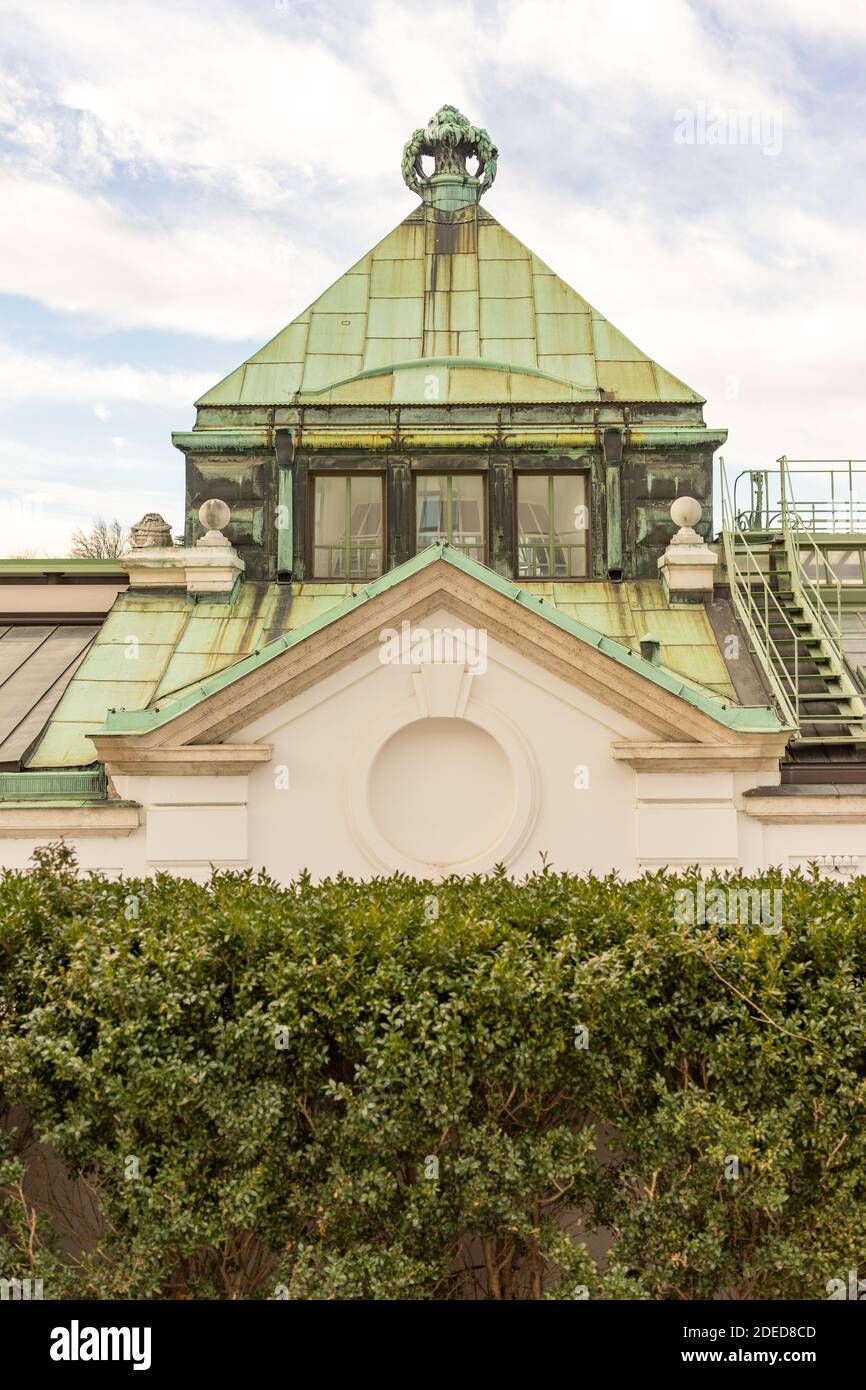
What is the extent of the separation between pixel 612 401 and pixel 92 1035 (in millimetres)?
13430

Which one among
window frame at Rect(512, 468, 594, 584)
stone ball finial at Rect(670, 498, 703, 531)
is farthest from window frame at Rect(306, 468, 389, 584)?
stone ball finial at Rect(670, 498, 703, 531)

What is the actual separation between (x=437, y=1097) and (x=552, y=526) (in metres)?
11.5

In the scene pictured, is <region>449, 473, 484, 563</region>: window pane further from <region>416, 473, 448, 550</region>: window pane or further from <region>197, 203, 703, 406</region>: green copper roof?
<region>197, 203, 703, 406</region>: green copper roof

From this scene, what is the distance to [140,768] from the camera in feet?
46.6

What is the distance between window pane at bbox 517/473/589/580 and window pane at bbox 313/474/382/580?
87.4 inches

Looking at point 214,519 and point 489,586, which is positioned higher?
point 214,519

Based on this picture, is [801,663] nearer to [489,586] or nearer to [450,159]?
[489,586]

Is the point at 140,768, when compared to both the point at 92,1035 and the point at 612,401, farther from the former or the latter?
the point at 612,401

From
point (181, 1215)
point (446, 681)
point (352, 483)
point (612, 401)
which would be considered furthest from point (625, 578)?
point (181, 1215)

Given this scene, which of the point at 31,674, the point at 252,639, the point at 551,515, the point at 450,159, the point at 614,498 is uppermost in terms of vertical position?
the point at 450,159

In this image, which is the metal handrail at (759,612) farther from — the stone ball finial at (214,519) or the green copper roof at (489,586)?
the stone ball finial at (214,519)

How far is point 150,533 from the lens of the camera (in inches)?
759

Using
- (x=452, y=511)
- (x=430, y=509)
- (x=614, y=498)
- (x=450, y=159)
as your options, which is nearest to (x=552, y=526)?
(x=614, y=498)

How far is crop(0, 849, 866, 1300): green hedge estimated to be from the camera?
9625mm
